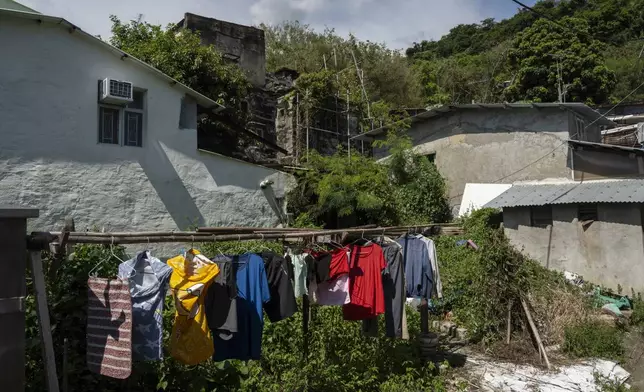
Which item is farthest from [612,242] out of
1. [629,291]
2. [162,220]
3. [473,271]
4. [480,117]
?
[162,220]

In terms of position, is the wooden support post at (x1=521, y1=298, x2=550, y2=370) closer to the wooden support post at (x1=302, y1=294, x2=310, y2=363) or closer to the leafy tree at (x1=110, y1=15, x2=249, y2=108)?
the wooden support post at (x1=302, y1=294, x2=310, y2=363)

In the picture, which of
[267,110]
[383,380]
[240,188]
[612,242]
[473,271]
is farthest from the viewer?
[267,110]

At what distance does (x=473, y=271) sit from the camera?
1057 centimetres

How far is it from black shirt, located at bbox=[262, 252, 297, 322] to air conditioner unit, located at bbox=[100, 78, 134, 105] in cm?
727

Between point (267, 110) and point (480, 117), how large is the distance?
8.59 m

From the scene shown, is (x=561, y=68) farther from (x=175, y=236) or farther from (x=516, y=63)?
(x=175, y=236)

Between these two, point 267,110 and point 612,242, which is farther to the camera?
point 267,110

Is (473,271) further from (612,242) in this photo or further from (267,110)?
(267,110)

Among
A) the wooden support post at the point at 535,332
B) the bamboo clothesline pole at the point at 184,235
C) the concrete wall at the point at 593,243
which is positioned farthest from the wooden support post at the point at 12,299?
the concrete wall at the point at 593,243

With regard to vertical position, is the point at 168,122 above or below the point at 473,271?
above

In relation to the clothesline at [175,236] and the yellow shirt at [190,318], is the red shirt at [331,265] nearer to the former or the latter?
the clothesline at [175,236]

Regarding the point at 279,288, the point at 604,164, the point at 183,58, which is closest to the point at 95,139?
the point at 183,58

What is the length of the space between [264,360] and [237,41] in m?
16.4

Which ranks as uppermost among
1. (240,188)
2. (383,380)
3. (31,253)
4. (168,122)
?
(168,122)
